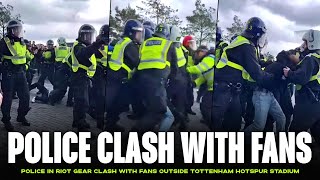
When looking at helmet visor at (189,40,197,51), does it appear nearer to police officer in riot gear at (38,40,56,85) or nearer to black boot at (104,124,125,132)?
black boot at (104,124,125,132)

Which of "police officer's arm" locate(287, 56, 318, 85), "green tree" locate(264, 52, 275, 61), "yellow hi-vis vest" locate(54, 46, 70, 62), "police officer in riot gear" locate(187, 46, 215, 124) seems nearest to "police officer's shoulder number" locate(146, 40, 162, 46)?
"police officer in riot gear" locate(187, 46, 215, 124)

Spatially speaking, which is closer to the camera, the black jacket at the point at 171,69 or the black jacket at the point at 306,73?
the black jacket at the point at 171,69

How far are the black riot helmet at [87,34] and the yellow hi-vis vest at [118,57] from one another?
0.20m

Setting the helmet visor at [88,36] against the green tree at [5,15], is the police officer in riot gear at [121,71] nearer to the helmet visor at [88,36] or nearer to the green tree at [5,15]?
the helmet visor at [88,36]

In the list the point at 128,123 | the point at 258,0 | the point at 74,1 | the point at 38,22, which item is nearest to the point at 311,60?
the point at 258,0

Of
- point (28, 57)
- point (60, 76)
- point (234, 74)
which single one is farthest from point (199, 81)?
point (28, 57)

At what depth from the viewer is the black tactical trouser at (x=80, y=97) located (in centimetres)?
349

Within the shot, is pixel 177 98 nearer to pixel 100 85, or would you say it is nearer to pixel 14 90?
pixel 100 85

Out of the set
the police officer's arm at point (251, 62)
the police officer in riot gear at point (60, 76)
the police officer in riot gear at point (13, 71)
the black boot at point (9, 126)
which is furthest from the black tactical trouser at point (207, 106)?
the black boot at point (9, 126)

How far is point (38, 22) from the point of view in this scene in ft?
11.1

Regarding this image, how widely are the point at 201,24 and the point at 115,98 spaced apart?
0.90m

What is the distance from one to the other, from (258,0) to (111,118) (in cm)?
150

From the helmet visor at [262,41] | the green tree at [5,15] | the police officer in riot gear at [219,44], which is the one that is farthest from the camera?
the helmet visor at [262,41]

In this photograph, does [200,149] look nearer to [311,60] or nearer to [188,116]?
[188,116]
